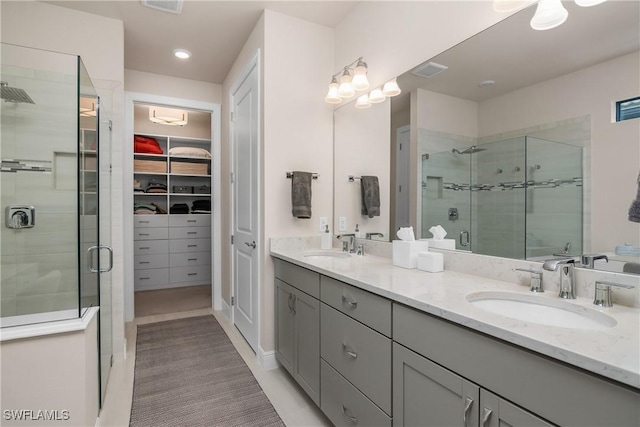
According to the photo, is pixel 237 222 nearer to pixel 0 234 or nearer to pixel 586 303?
pixel 0 234

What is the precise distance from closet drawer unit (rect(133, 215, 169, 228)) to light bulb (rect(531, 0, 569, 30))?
4.75m

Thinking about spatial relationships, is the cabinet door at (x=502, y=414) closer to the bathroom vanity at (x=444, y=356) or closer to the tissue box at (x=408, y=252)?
the bathroom vanity at (x=444, y=356)

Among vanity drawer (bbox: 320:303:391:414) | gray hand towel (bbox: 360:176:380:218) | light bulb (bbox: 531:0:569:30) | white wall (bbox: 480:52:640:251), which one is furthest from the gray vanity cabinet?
light bulb (bbox: 531:0:569:30)

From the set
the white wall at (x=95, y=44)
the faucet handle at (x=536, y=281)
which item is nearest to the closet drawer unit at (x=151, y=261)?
the white wall at (x=95, y=44)

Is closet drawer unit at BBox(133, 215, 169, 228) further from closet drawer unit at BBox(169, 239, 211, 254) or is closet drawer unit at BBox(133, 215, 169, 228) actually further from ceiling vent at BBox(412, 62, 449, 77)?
ceiling vent at BBox(412, 62, 449, 77)

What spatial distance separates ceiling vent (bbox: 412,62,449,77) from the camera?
1741 millimetres

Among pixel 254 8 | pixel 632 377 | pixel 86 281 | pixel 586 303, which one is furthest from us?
pixel 254 8

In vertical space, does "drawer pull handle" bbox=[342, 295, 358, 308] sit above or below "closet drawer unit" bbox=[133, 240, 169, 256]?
above

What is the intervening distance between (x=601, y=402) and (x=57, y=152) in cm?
242

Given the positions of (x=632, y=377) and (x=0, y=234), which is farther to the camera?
(x=0, y=234)

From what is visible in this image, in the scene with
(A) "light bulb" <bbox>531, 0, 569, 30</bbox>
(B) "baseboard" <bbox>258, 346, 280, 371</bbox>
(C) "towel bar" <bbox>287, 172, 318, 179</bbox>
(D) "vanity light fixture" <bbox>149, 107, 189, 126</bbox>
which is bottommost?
(B) "baseboard" <bbox>258, 346, 280, 371</bbox>

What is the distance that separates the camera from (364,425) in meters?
1.35

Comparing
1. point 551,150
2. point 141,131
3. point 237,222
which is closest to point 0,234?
point 237,222

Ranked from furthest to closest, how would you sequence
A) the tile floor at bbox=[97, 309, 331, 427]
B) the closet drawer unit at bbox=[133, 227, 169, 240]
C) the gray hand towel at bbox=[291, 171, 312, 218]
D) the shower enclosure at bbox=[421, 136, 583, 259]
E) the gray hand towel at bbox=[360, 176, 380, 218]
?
the closet drawer unit at bbox=[133, 227, 169, 240]
the gray hand towel at bbox=[291, 171, 312, 218]
the gray hand towel at bbox=[360, 176, 380, 218]
the tile floor at bbox=[97, 309, 331, 427]
the shower enclosure at bbox=[421, 136, 583, 259]
